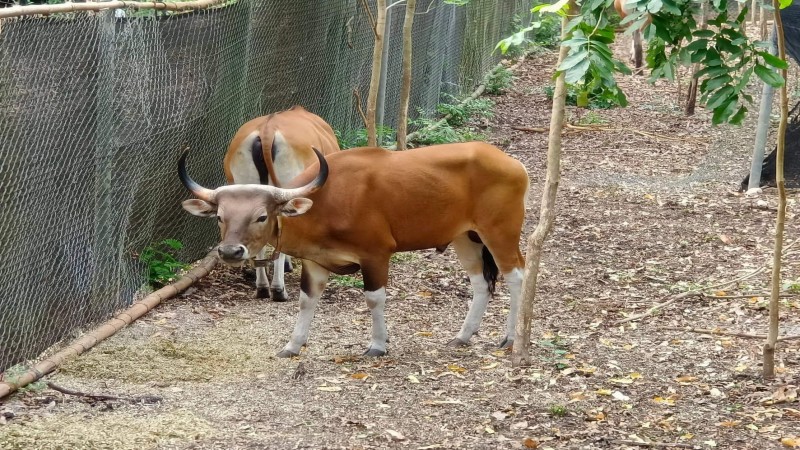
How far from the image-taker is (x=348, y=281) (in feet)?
30.1

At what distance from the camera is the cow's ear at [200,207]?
6.83 meters

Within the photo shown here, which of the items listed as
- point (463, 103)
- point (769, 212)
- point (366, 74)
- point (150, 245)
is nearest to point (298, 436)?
point (150, 245)

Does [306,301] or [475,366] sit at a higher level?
[306,301]

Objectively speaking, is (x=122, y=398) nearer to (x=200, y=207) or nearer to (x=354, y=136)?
(x=200, y=207)

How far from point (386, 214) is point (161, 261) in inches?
98.1

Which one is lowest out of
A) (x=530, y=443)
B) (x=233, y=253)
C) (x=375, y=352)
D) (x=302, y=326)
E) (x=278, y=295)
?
(x=278, y=295)

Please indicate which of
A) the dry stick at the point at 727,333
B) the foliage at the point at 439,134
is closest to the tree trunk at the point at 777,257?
the dry stick at the point at 727,333

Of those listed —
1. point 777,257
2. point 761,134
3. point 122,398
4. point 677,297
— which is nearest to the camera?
point 122,398

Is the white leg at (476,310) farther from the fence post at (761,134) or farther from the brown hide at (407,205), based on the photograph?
the fence post at (761,134)

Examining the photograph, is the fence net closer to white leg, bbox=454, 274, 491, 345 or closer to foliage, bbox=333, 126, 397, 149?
foliage, bbox=333, 126, 397, 149

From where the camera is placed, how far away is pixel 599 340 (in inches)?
301

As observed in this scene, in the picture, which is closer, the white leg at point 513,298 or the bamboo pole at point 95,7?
the bamboo pole at point 95,7

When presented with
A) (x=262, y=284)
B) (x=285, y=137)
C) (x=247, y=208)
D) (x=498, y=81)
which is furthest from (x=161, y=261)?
(x=498, y=81)

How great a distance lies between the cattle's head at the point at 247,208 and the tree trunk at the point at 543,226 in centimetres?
135
